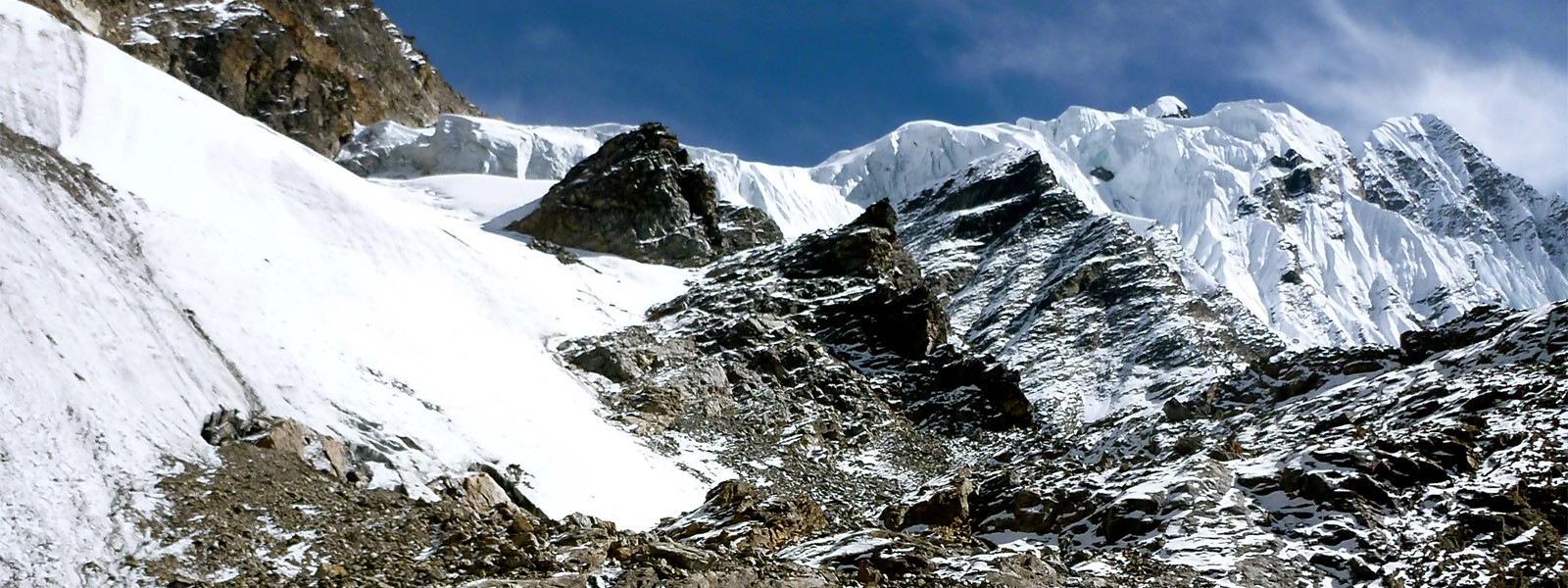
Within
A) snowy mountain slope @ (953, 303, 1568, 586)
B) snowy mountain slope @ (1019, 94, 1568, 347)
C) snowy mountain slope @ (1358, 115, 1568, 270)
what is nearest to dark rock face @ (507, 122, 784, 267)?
snowy mountain slope @ (953, 303, 1568, 586)

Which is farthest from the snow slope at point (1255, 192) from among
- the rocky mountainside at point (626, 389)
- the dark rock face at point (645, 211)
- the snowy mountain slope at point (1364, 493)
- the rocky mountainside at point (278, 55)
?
the snowy mountain slope at point (1364, 493)

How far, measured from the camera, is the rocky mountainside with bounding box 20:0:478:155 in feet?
269

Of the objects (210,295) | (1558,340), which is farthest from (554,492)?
(1558,340)

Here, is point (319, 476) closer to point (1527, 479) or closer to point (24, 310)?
point (24, 310)

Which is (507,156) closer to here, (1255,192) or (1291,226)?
(1291,226)

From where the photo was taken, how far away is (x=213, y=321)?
31.6 m

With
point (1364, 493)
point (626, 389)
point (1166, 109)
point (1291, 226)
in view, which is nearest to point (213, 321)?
point (626, 389)

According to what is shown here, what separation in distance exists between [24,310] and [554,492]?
49.3 ft

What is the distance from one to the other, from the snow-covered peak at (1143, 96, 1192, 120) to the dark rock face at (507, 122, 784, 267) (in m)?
117

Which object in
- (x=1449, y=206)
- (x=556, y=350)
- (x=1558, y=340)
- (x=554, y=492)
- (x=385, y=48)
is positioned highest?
(x=1449, y=206)

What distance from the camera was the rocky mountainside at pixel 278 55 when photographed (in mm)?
82062

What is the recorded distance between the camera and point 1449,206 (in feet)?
550

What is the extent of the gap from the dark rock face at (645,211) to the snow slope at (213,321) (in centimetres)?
1313

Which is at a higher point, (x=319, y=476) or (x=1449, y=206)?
(x=1449, y=206)
